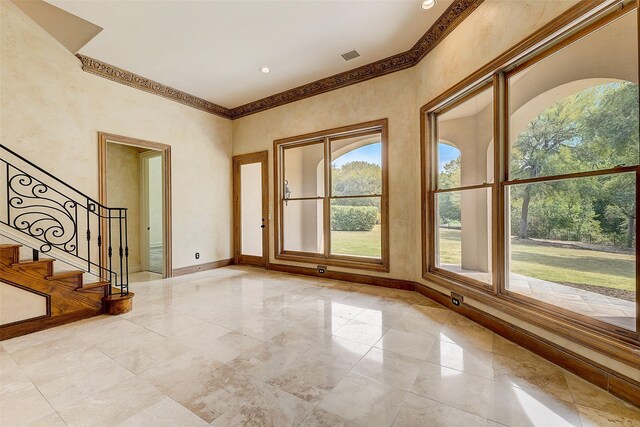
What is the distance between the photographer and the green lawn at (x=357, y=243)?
14.3 ft

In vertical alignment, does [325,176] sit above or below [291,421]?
above

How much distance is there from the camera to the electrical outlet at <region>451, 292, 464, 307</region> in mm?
2977

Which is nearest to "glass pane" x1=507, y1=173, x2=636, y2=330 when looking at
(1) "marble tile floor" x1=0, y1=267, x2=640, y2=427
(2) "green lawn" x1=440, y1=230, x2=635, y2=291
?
(2) "green lawn" x1=440, y1=230, x2=635, y2=291

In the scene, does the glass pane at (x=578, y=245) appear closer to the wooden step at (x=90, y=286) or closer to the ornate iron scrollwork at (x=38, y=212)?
the wooden step at (x=90, y=286)

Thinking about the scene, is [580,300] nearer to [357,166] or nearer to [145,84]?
[357,166]

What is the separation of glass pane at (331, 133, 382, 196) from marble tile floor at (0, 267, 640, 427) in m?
2.11

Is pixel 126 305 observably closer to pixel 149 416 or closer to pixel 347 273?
pixel 149 416

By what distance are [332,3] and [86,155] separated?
3.88m

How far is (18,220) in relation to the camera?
3193mm

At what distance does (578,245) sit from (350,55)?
347 cm

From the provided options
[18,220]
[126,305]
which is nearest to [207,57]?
[18,220]

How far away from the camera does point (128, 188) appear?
5.46 metres

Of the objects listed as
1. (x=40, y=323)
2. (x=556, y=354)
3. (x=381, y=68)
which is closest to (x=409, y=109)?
(x=381, y=68)

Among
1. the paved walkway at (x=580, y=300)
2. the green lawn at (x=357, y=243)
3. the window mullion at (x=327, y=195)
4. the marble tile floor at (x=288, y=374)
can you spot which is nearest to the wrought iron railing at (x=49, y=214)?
the marble tile floor at (x=288, y=374)
